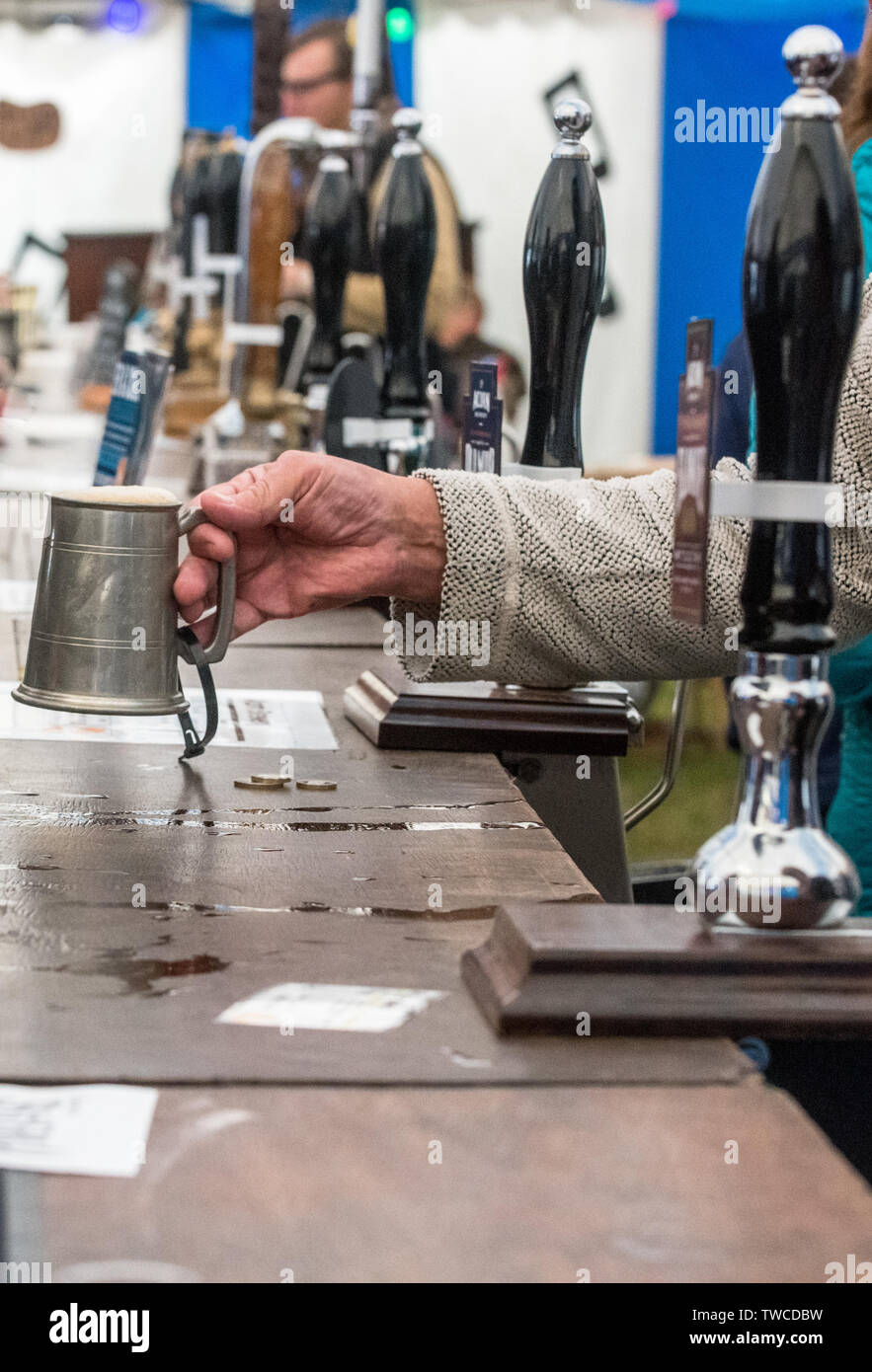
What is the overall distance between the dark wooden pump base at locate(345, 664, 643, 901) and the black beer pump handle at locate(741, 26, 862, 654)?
58 cm

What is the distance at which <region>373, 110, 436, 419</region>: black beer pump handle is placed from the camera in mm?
2012

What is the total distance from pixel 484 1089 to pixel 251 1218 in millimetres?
145

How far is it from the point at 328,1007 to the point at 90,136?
757 centimetres

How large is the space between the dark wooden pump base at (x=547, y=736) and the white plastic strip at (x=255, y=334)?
75.4 inches

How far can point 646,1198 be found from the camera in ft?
2.05

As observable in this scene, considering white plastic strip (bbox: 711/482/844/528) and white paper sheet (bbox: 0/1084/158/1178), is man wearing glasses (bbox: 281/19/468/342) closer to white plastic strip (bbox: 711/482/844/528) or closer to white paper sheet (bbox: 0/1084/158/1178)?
white plastic strip (bbox: 711/482/844/528)

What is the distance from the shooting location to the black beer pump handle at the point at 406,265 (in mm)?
2012

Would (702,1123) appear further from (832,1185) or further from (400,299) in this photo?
(400,299)

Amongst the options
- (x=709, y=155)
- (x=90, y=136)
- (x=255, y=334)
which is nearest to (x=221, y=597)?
(x=255, y=334)

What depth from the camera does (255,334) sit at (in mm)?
3318
